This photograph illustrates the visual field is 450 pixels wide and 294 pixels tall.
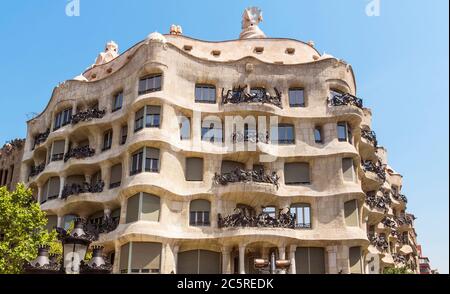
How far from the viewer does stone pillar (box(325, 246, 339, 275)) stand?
3278cm

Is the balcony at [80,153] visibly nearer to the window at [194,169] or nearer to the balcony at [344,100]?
the window at [194,169]

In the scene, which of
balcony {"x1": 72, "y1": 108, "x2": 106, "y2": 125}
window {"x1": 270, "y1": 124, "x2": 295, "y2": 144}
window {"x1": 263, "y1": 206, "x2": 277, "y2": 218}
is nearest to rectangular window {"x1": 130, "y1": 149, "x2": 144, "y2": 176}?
balcony {"x1": 72, "y1": 108, "x2": 106, "y2": 125}

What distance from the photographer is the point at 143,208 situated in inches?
1254

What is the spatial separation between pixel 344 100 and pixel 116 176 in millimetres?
16223

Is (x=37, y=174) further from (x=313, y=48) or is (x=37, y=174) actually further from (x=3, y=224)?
(x=313, y=48)

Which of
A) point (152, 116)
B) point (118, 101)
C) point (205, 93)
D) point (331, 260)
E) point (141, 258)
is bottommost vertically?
point (141, 258)

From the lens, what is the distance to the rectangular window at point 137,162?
33047mm

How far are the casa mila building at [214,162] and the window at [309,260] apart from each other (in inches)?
2.5

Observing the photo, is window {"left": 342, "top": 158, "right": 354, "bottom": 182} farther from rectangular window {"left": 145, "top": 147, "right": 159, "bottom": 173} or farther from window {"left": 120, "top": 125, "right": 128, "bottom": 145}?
window {"left": 120, "top": 125, "right": 128, "bottom": 145}

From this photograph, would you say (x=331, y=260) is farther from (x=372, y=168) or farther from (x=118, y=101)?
(x=118, y=101)

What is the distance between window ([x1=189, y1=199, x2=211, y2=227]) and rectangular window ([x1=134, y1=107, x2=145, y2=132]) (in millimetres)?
5860

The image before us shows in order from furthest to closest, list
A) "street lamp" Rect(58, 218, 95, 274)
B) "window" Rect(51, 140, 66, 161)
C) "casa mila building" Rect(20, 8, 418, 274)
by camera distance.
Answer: "window" Rect(51, 140, 66, 161)
"casa mila building" Rect(20, 8, 418, 274)
"street lamp" Rect(58, 218, 95, 274)

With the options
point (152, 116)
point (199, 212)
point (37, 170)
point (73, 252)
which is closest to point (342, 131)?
point (199, 212)
